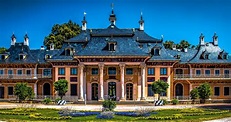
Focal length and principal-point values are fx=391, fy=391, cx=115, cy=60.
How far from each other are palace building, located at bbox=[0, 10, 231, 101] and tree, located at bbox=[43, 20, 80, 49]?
13639 mm

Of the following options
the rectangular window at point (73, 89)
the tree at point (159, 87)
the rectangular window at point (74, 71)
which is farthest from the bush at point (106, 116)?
the rectangular window at point (74, 71)

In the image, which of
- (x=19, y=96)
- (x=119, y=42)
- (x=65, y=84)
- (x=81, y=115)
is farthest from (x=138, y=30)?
(x=81, y=115)

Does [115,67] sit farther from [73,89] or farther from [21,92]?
[21,92]

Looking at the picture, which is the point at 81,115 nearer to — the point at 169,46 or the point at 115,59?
the point at 115,59

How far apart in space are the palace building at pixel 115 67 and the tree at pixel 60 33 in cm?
1364

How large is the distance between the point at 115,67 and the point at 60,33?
27.6 metres

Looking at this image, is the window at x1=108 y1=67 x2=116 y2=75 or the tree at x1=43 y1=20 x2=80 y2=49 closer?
the window at x1=108 y1=67 x2=116 y2=75

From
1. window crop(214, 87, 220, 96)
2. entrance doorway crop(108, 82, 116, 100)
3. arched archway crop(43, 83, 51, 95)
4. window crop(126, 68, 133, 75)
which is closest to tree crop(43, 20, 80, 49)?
arched archway crop(43, 83, 51, 95)

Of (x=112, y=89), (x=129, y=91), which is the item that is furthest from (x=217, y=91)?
(x=112, y=89)

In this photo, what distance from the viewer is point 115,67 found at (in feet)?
208

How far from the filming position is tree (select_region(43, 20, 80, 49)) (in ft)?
281

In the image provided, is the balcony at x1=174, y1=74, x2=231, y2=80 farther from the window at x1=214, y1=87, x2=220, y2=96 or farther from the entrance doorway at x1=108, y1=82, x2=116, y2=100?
the entrance doorway at x1=108, y1=82, x2=116, y2=100

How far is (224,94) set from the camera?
221ft

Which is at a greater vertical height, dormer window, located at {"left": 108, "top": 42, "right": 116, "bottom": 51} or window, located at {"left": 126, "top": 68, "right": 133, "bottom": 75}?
dormer window, located at {"left": 108, "top": 42, "right": 116, "bottom": 51}
